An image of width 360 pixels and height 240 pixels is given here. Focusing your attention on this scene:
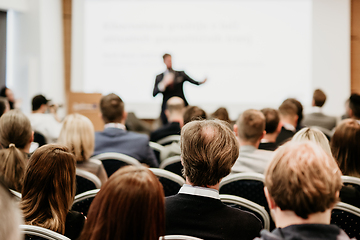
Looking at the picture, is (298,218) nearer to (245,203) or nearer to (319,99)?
(245,203)

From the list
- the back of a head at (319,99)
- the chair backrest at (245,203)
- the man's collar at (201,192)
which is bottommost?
the chair backrest at (245,203)

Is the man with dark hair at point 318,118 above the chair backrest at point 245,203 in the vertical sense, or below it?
above

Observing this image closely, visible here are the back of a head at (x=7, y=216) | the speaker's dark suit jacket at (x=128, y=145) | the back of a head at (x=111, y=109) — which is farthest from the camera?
the back of a head at (x=111, y=109)

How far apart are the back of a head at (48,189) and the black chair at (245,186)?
84cm

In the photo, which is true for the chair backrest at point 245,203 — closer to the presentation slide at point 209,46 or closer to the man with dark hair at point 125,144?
the man with dark hair at point 125,144

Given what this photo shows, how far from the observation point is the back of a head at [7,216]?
61 centimetres

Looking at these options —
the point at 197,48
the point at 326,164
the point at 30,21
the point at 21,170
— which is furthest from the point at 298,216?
the point at 30,21

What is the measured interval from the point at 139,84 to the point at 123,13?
1434 mm

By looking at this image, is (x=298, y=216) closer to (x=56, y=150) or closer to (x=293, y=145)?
(x=293, y=145)

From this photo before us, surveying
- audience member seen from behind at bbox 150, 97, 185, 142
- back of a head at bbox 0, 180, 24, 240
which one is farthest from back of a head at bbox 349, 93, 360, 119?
back of a head at bbox 0, 180, 24, 240

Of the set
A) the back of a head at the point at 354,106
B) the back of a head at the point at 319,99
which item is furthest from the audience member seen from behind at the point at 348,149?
the back of a head at the point at 319,99

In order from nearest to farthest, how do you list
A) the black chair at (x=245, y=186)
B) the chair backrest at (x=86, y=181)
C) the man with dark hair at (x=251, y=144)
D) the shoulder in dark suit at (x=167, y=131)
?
the black chair at (x=245, y=186), the chair backrest at (x=86, y=181), the man with dark hair at (x=251, y=144), the shoulder in dark suit at (x=167, y=131)

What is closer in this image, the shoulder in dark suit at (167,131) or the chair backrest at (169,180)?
the chair backrest at (169,180)

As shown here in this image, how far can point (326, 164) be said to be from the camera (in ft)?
3.21
